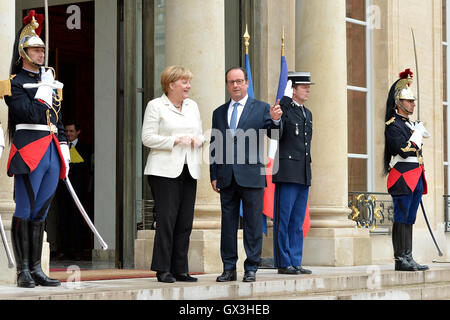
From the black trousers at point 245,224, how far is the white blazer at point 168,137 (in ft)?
1.20

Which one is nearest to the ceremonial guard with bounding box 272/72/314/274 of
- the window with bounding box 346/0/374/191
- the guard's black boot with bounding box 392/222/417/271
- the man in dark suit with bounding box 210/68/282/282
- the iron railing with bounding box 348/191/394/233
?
the guard's black boot with bounding box 392/222/417/271

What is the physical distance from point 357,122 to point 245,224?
5.99 m

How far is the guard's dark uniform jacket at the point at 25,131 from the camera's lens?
7.20m

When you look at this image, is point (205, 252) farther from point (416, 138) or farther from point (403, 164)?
point (416, 138)

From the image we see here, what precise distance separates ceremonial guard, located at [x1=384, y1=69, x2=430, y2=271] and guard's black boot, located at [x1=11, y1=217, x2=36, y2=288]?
394 centimetres

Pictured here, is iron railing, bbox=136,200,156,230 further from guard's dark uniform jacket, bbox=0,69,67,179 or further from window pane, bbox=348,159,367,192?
window pane, bbox=348,159,367,192

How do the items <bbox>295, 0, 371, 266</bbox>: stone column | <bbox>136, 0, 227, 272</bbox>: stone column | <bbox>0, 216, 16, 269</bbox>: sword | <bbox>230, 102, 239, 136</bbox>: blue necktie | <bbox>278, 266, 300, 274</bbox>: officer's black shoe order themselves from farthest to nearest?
<bbox>295, 0, 371, 266</bbox>: stone column
<bbox>136, 0, 227, 272</bbox>: stone column
<bbox>278, 266, 300, 274</bbox>: officer's black shoe
<bbox>230, 102, 239, 136</bbox>: blue necktie
<bbox>0, 216, 16, 269</bbox>: sword

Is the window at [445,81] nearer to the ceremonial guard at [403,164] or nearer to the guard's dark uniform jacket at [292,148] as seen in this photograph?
the ceremonial guard at [403,164]

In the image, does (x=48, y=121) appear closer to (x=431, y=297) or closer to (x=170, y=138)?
(x=170, y=138)

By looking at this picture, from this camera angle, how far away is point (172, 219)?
309 inches

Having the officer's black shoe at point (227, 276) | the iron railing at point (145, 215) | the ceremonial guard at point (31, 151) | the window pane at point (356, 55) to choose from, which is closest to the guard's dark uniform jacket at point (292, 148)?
the officer's black shoe at point (227, 276)

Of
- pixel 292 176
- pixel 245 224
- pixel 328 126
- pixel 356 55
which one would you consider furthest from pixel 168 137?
pixel 356 55

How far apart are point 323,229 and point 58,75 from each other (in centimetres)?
521

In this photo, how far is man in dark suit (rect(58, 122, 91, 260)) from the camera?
1263 centimetres
